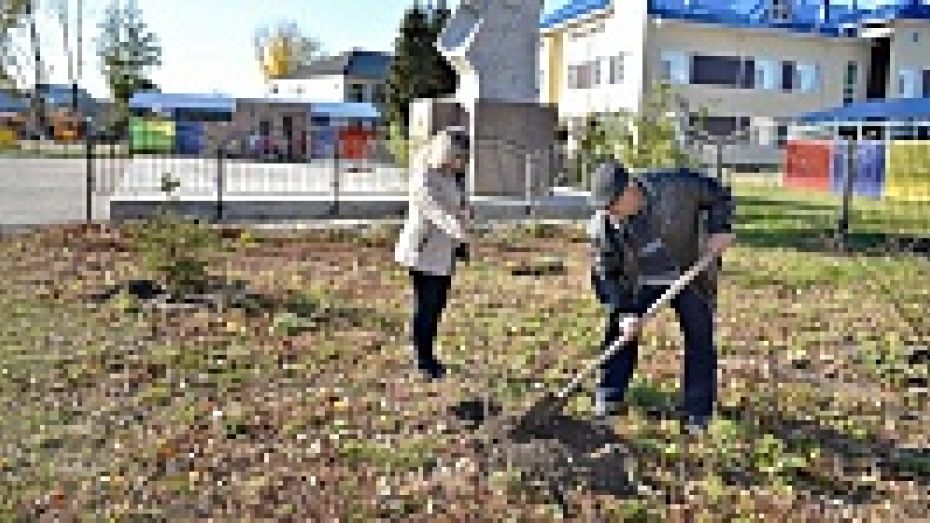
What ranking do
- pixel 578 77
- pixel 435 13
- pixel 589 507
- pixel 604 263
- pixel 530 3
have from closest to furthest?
pixel 589 507 < pixel 604 263 < pixel 530 3 < pixel 435 13 < pixel 578 77

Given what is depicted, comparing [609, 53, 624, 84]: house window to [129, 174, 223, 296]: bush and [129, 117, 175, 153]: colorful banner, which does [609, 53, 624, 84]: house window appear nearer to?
[129, 117, 175, 153]: colorful banner

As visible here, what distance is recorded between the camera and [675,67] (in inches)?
1420

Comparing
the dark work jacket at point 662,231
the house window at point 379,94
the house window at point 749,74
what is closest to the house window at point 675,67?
the house window at point 749,74

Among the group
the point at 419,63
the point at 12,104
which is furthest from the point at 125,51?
the point at 419,63

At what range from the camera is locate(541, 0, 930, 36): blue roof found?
117ft

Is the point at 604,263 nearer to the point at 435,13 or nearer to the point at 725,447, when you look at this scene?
the point at 725,447

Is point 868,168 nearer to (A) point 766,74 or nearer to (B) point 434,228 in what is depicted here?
(A) point 766,74

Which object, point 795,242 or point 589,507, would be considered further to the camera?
point 795,242

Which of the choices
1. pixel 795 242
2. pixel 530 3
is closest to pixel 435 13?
pixel 530 3

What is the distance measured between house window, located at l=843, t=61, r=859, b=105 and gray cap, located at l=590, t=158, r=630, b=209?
39.7 meters

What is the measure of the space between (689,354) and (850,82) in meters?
39.7

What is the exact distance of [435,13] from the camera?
3353 cm

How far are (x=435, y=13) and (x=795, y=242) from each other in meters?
24.1

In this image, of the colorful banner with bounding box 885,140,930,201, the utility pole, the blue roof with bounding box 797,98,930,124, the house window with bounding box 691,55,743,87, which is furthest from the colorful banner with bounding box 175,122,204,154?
the blue roof with bounding box 797,98,930,124
